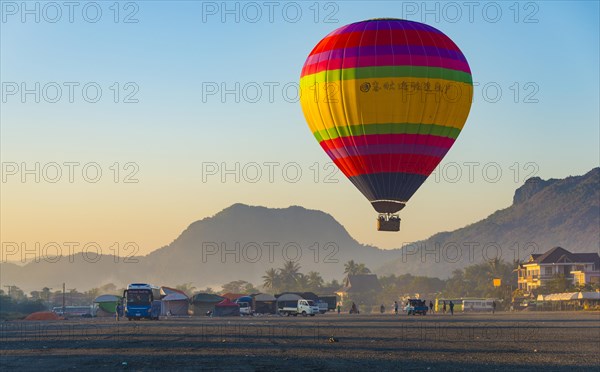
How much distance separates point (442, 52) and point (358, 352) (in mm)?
23965

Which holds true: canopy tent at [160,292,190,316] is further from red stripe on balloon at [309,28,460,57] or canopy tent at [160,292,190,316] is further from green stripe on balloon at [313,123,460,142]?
red stripe on balloon at [309,28,460,57]

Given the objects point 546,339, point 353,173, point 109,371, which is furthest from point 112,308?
point 109,371

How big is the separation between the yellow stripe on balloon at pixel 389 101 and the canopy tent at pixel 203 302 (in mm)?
76613

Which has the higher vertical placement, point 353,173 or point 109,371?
point 353,173

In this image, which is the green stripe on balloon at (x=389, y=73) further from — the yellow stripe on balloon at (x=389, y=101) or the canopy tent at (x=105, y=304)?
the canopy tent at (x=105, y=304)

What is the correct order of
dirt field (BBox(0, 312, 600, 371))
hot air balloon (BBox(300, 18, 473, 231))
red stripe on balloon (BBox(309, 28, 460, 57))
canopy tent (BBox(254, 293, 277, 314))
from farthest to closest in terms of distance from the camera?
canopy tent (BBox(254, 293, 277, 314))
red stripe on balloon (BBox(309, 28, 460, 57))
hot air balloon (BBox(300, 18, 473, 231))
dirt field (BBox(0, 312, 600, 371))

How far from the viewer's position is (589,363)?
107 feet

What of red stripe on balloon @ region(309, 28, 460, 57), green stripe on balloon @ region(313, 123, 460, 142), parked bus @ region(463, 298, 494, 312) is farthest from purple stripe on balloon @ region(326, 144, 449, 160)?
parked bus @ region(463, 298, 494, 312)

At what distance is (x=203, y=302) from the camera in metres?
130

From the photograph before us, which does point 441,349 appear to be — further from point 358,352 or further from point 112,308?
point 112,308

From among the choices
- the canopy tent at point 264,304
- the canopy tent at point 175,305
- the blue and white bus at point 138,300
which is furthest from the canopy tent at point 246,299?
the blue and white bus at point 138,300

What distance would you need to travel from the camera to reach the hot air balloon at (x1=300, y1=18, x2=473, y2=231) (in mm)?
54594

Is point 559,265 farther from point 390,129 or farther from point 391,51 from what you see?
point 391,51

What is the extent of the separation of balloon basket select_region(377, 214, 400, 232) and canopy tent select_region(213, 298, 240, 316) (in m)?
66.0
